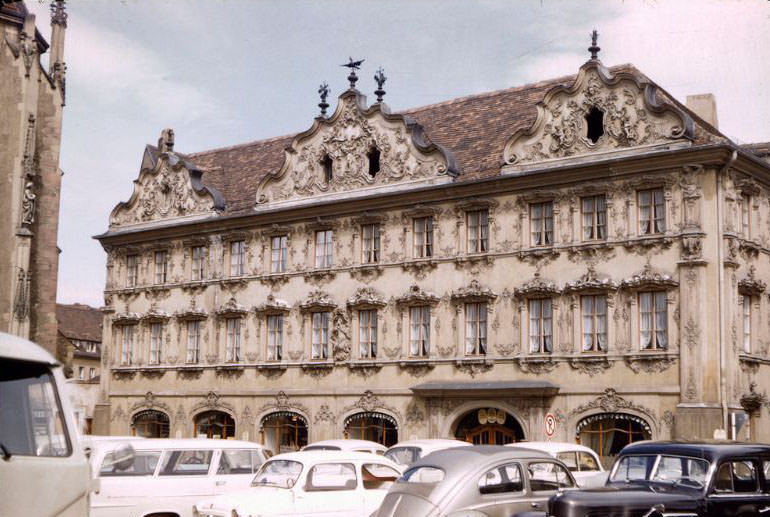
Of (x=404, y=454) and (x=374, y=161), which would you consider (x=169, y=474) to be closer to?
(x=404, y=454)

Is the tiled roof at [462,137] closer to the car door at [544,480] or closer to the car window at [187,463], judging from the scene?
the car window at [187,463]

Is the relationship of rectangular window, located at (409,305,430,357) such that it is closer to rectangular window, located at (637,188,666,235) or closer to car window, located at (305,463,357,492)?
rectangular window, located at (637,188,666,235)

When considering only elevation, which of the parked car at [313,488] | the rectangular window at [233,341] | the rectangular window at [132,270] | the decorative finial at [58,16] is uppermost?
the decorative finial at [58,16]

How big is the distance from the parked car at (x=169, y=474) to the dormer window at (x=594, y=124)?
16787 mm

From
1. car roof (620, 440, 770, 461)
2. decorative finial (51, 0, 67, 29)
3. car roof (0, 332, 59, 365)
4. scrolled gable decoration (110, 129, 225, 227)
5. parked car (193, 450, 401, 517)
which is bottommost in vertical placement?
parked car (193, 450, 401, 517)


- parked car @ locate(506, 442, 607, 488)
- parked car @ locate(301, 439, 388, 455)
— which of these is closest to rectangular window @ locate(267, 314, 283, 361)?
parked car @ locate(301, 439, 388, 455)

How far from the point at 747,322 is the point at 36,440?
88.3 feet

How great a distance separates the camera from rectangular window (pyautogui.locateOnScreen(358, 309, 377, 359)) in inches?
1431

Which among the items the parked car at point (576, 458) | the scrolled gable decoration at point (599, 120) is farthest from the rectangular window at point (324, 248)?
the parked car at point (576, 458)

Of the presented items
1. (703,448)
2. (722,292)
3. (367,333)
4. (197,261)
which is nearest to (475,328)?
(367,333)

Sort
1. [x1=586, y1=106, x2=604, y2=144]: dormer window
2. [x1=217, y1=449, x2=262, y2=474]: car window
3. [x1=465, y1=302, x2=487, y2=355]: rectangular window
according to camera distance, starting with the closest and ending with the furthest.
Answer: [x1=217, y1=449, x2=262, y2=474]: car window, [x1=586, y1=106, x2=604, y2=144]: dormer window, [x1=465, y1=302, x2=487, y2=355]: rectangular window

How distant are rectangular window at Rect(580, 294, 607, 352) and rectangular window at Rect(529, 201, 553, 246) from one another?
86.9 inches

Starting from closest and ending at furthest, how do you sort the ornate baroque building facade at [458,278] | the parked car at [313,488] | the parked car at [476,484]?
the parked car at [476,484]
the parked car at [313,488]
the ornate baroque building facade at [458,278]

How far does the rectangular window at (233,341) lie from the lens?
40000mm
